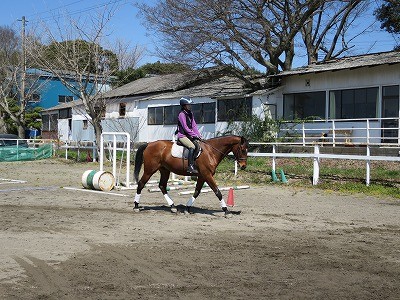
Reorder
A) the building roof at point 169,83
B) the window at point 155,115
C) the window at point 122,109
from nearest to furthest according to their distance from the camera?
the building roof at point 169,83 → the window at point 155,115 → the window at point 122,109

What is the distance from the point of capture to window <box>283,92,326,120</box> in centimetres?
3041

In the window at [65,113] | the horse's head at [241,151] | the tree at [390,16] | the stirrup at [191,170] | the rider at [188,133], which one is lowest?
the stirrup at [191,170]

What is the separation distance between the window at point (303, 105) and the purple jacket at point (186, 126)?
1741cm

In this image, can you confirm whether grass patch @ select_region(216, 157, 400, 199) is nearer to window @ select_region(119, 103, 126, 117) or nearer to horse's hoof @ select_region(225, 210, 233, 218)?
horse's hoof @ select_region(225, 210, 233, 218)

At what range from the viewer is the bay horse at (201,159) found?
13.5 meters

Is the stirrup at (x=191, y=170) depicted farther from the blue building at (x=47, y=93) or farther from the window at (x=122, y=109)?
the blue building at (x=47, y=93)

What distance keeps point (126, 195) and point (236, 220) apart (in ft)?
19.2

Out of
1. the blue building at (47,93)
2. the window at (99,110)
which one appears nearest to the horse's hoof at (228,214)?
the window at (99,110)

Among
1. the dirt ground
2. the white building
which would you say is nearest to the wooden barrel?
the dirt ground

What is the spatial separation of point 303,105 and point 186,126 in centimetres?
1933

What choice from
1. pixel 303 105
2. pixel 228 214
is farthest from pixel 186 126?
pixel 303 105

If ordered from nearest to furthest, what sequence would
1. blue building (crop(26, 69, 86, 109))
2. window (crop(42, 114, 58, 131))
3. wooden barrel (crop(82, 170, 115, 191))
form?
1. wooden barrel (crop(82, 170, 115, 191))
2. window (crop(42, 114, 58, 131))
3. blue building (crop(26, 69, 86, 109))

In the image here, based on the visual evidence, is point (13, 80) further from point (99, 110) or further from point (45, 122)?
point (99, 110)

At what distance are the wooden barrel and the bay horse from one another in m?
4.42
